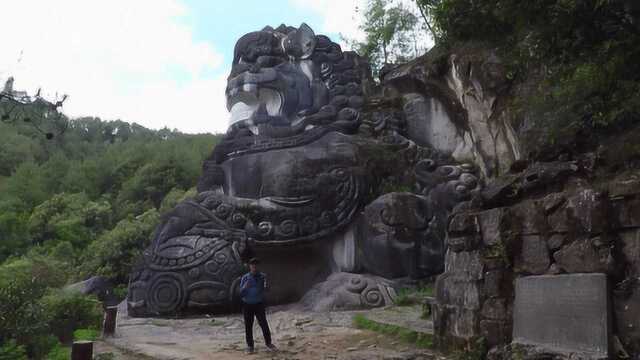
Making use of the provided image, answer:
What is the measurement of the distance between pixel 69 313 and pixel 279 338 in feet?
8.56

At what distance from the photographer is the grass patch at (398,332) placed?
5.99 metres

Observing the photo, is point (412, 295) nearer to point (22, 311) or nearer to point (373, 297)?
point (373, 297)

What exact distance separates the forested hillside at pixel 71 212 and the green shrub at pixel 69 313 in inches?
0.5

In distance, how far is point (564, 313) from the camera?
430cm

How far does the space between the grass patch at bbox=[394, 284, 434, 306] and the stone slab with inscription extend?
4.36 meters

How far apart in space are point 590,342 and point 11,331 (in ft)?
16.1

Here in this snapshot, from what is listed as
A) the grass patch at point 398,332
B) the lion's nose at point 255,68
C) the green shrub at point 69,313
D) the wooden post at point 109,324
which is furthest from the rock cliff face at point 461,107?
the green shrub at point 69,313

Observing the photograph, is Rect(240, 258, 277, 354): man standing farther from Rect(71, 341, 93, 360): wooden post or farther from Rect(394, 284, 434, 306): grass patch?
Rect(394, 284, 434, 306): grass patch

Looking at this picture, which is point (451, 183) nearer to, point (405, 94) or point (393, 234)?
point (393, 234)

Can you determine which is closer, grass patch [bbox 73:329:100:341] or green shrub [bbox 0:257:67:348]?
green shrub [bbox 0:257:67:348]

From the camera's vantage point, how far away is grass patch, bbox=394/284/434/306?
356 inches

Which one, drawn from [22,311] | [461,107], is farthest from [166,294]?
[461,107]

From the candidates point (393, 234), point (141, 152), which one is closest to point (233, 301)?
point (393, 234)

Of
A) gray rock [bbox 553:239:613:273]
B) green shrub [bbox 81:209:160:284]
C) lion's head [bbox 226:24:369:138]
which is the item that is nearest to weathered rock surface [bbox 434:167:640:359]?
gray rock [bbox 553:239:613:273]
